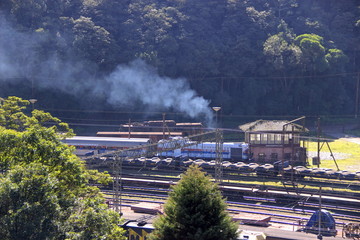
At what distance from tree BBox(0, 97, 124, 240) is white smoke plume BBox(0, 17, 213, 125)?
106 feet

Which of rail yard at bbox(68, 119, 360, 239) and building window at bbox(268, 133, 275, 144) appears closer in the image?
rail yard at bbox(68, 119, 360, 239)

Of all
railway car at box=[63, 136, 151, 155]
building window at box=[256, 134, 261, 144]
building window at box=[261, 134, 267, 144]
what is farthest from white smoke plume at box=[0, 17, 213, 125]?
building window at box=[261, 134, 267, 144]

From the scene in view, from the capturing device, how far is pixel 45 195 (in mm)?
8523

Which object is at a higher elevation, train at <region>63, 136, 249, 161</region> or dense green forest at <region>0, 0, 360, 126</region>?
dense green forest at <region>0, 0, 360, 126</region>

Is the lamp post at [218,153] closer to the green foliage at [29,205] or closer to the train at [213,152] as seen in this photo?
the train at [213,152]

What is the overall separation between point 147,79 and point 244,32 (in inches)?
517

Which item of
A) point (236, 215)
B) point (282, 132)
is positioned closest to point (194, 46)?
point (282, 132)

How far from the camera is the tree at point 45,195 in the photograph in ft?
27.0

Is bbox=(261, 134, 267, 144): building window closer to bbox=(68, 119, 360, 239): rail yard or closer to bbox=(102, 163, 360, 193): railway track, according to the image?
bbox=(68, 119, 360, 239): rail yard

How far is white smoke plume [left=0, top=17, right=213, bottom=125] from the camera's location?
140 ft

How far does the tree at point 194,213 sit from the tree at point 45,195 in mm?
1146

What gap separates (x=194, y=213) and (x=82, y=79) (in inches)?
1408

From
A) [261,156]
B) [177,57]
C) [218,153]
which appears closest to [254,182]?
[218,153]

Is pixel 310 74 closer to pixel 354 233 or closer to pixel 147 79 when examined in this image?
pixel 147 79
